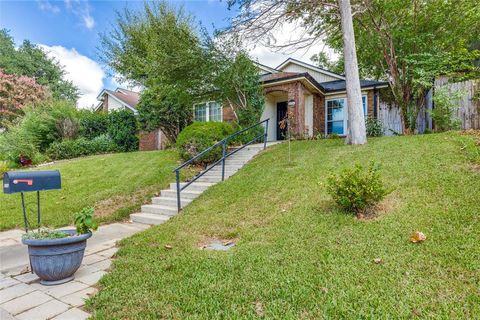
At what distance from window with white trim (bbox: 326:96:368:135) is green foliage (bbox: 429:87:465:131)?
191 inches

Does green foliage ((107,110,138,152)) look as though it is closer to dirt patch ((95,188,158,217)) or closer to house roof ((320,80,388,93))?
dirt patch ((95,188,158,217))

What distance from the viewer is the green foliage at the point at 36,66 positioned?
29.5 meters

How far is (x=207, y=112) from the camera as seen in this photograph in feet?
48.8

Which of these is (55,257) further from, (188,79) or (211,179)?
(188,79)

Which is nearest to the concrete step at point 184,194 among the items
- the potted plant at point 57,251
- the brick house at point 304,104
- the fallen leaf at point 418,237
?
the potted plant at point 57,251

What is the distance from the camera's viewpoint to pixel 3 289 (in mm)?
3324

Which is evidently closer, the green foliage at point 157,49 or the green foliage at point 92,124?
the green foliage at point 157,49

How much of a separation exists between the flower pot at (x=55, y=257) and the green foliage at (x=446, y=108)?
33.9 ft

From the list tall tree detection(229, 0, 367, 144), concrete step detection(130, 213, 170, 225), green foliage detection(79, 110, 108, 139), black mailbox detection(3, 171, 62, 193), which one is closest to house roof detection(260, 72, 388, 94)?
tall tree detection(229, 0, 367, 144)

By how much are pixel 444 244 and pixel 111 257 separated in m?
4.15

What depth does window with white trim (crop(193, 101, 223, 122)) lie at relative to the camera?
574 inches

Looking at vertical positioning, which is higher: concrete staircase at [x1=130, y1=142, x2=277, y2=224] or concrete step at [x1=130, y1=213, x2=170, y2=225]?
concrete staircase at [x1=130, y1=142, x2=277, y2=224]

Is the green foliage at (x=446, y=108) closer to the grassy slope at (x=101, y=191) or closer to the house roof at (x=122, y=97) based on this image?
the grassy slope at (x=101, y=191)

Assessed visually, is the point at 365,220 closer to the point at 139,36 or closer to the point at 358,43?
the point at 358,43
